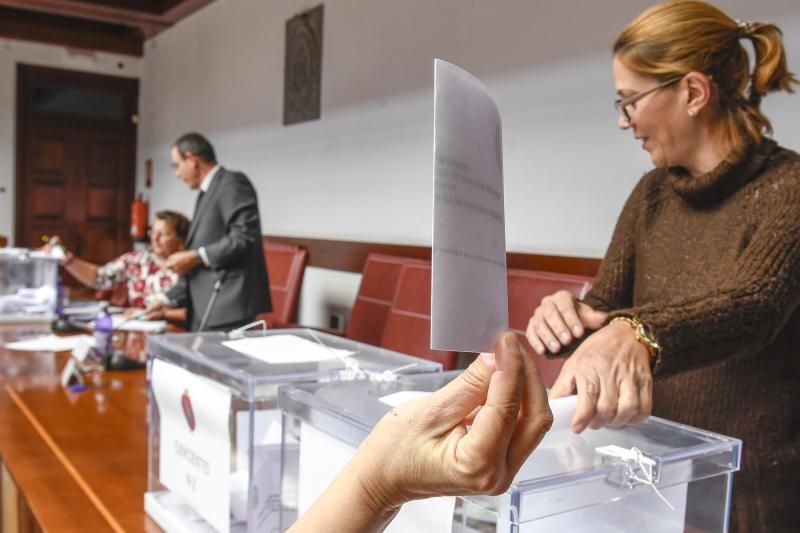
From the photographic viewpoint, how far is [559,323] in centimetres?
108

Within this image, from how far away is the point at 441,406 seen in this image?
49cm

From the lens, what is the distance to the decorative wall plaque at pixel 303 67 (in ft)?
15.0

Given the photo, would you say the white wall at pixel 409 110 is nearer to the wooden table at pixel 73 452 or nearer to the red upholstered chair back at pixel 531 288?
the red upholstered chair back at pixel 531 288

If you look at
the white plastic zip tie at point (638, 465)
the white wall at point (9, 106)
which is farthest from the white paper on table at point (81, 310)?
the white wall at point (9, 106)

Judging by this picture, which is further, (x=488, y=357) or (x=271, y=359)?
(x=271, y=359)

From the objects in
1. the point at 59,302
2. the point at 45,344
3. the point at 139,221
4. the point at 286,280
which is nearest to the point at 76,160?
the point at 139,221

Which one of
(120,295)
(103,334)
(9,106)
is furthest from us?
(9,106)

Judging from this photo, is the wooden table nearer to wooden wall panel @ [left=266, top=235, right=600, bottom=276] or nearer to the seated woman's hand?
the seated woman's hand

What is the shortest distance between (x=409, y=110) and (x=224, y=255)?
1290 millimetres

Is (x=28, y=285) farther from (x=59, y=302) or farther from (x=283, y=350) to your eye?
(x=283, y=350)

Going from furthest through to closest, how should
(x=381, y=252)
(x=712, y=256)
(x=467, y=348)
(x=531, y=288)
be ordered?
(x=381, y=252) < (x=531, y=288) < (x=712, y=256) < (x=467, y=348)

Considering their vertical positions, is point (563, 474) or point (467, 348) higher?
point (467, 348)

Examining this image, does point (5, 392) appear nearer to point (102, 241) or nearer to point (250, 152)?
point (250, 152)

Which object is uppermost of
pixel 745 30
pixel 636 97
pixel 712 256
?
pixel 745 30
